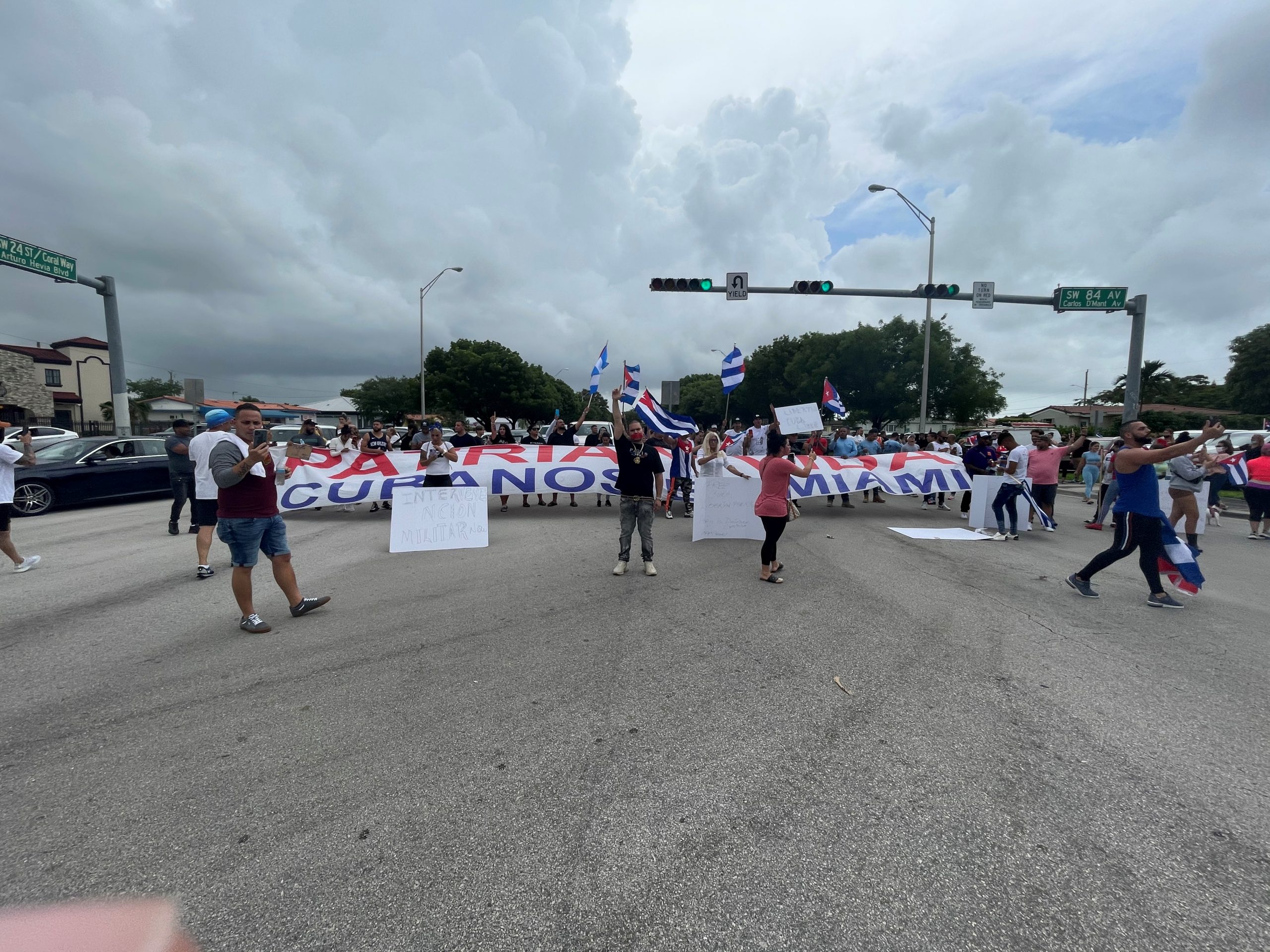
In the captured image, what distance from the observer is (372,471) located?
11.4m

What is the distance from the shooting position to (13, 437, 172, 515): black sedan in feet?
38.2

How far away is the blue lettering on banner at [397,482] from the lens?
11250 mm

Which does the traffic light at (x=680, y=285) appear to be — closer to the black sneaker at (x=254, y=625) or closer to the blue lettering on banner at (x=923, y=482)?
the blue lettering on banner at (x=923, y=482)

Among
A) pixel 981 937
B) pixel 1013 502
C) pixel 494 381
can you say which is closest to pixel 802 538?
pixel 1013 502

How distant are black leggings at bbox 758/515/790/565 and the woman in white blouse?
2.89m

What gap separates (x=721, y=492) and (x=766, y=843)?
677 cm

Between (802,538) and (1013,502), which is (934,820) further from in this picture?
(1013,502)

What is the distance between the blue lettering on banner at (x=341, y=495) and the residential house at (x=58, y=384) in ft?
151

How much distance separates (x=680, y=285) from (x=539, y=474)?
23.0 feet

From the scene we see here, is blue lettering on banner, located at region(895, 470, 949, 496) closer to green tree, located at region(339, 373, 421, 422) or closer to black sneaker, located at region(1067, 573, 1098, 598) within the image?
black sneaker, located at region(1067, 573, 1098, 598)

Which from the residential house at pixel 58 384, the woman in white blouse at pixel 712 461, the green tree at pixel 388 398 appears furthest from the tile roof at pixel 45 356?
the woman in white blouse at pixel 712 461

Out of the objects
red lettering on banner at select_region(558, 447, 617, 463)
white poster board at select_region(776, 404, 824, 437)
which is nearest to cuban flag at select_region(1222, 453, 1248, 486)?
white poster board at select_region(776, 404, 824, 437)

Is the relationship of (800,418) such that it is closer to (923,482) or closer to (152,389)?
(923,482)

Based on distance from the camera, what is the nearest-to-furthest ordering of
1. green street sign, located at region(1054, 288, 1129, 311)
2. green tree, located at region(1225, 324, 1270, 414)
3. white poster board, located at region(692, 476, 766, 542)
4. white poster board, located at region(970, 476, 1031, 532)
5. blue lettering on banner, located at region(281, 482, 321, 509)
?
white poster board, located at region(692, 476, 766, 542) → white poster board, located at region(970, 476, 1031, 532) → blue lettering on banner, located at region(281, 482, 321, 509) → green street sign, located at region(1054, 288, 1129, 311) → green tree, located at region(1225, 324, 1270, 414)
